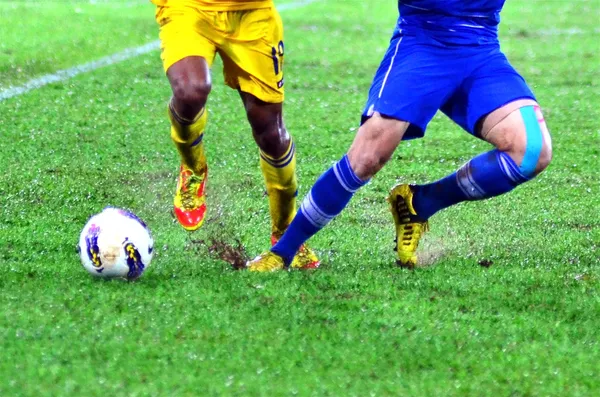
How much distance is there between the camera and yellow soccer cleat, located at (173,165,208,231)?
230 inches

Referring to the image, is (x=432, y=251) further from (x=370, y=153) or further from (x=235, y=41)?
(x=235, y=41)

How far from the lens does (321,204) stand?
5.16m

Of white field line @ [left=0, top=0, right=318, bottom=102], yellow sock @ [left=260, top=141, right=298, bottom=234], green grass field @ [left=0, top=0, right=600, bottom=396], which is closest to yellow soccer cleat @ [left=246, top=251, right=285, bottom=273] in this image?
green grass field @ [left=0, top=0, right=600, bottom=396]

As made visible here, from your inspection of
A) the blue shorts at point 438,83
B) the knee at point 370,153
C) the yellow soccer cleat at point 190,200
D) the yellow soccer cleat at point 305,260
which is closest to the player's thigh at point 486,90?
the blue shorts at point 438,83

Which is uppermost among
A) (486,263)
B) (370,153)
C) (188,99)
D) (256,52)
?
(256,52)

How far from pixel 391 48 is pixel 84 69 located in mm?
7108

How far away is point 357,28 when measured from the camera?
1698cm

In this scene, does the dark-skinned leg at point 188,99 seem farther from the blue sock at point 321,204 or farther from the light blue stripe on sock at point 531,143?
the light blue stripe on sock at point 531,143

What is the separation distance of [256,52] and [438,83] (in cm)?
90

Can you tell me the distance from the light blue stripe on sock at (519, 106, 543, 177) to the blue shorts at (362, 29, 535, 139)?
117 mm

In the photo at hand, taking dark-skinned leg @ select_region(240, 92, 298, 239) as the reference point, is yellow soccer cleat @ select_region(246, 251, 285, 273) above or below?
below

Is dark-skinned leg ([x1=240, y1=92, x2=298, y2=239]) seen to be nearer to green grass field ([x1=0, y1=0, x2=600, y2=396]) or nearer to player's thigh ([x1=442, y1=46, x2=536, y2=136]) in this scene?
green grass field ([x1=0, y1=0, x2=600, y2=396])

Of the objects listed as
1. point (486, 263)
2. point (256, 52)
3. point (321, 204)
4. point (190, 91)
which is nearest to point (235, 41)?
point (256, 52)

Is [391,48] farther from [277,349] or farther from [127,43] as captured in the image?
[127,43]
